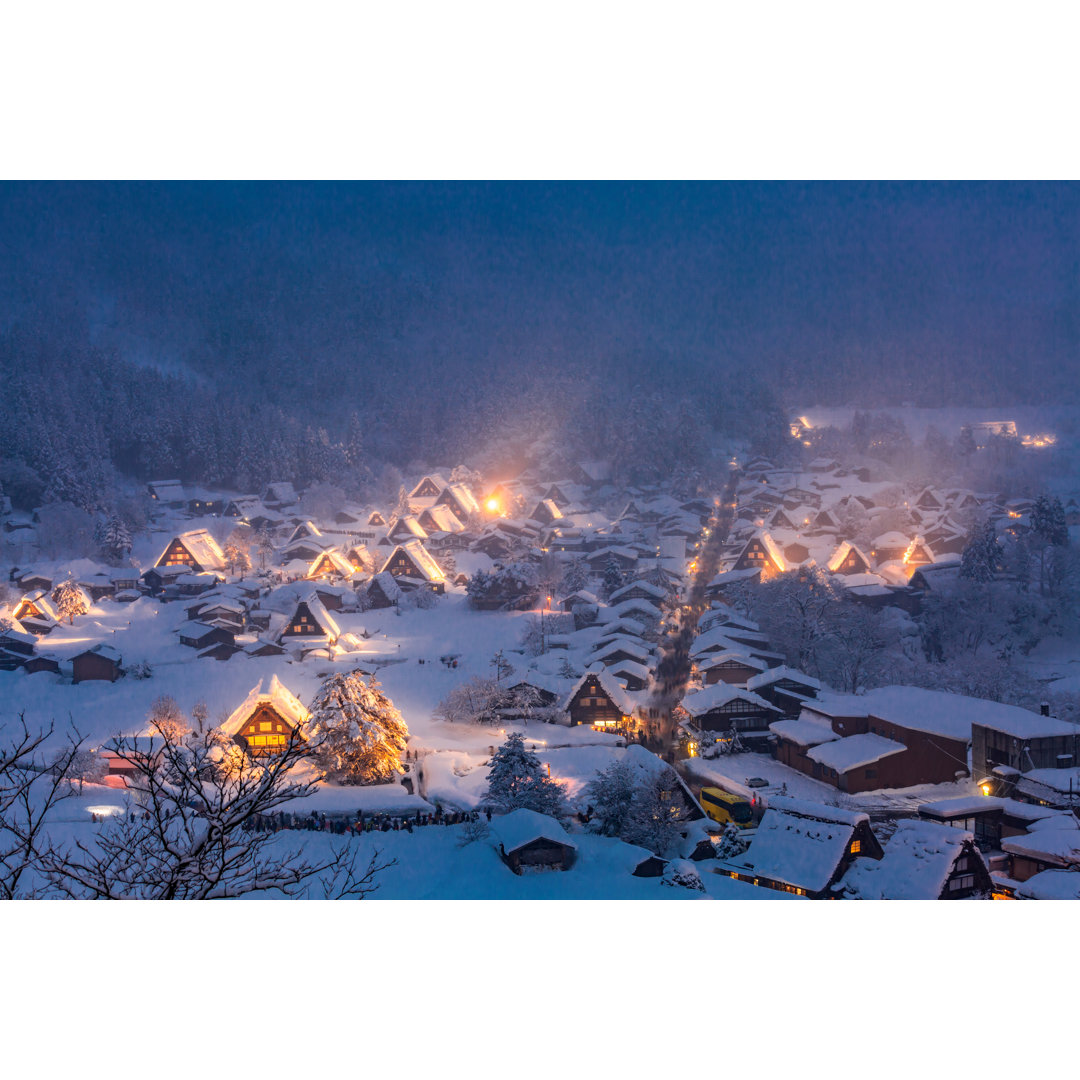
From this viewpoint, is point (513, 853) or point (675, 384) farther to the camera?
point (675, 384)

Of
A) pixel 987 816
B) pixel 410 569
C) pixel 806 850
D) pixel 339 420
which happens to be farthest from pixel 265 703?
pixel 339 420

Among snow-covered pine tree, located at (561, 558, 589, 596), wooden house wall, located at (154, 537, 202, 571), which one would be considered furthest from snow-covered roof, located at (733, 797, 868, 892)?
wooden house wall, located at (154, 537, 202, 571)

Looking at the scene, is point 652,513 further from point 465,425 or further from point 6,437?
point 6,437

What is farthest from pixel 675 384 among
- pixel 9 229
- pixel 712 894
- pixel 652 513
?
pixel 712 894

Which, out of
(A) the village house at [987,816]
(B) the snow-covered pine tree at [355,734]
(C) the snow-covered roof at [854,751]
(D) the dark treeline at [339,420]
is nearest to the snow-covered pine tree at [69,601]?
(D) the dark treeline at [339,420]

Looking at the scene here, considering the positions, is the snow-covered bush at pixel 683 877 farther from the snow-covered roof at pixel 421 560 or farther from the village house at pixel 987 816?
the snow-covered roof at pixel 421 560

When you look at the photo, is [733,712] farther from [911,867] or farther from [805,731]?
[911,867]

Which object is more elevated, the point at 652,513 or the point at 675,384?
the point at 675,384
